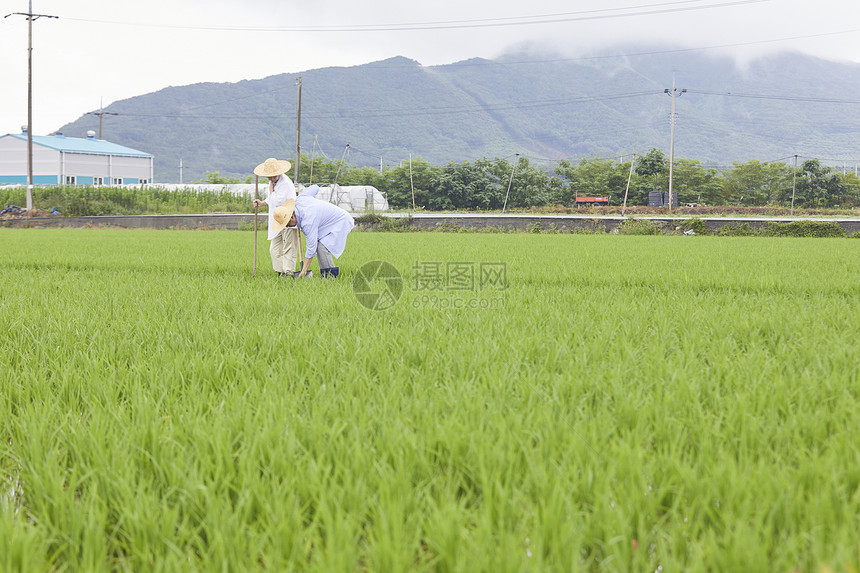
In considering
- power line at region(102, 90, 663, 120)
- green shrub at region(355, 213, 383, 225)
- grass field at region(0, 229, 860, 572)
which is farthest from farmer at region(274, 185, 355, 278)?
power line at region(102, 90, 663, 120)

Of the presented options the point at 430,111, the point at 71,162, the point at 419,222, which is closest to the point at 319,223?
the point at 419,222

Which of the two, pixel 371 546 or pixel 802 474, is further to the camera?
pixel 802 474

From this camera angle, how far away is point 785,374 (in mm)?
2186

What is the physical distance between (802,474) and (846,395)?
69 cm

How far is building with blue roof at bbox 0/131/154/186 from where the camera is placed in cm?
3875

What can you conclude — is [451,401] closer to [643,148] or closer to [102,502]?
Answer: [102,502]

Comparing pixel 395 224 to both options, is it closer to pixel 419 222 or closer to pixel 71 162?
pixel 419 222

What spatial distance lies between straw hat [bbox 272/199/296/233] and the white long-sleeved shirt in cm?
15

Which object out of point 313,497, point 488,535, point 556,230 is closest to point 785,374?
point 488,535

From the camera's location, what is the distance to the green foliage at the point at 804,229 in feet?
49.4

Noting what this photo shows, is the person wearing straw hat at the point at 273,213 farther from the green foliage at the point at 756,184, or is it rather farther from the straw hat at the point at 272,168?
the green foliage at the point at 756,184

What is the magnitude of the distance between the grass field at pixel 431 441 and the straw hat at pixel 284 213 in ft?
6.19

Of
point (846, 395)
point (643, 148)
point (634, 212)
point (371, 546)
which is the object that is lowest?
point (371, 546)

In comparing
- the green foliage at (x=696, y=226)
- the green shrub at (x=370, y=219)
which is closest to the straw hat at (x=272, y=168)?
the green shrub at (x=370, y=219)
